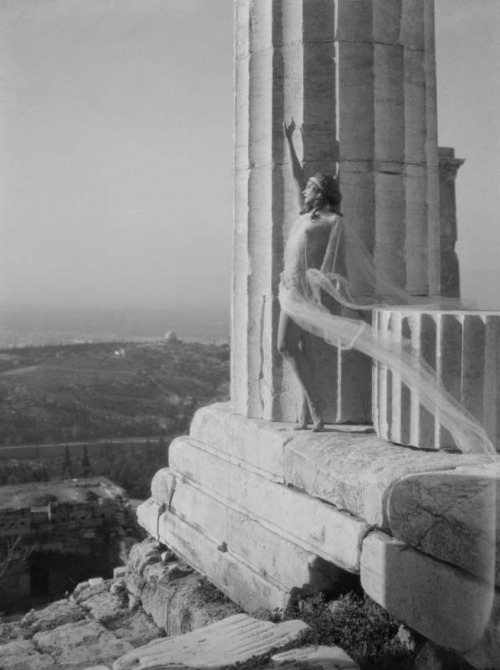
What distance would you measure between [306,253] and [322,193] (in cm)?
54

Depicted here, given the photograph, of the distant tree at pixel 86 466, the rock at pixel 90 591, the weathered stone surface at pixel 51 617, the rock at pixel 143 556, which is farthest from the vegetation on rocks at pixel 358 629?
the distant tree at pixel 86 466

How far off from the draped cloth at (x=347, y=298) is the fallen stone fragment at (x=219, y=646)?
78.5 inches

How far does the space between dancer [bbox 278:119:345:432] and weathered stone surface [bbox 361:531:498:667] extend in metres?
1.91

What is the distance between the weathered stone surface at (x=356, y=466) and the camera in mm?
6004

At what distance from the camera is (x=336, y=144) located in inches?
315

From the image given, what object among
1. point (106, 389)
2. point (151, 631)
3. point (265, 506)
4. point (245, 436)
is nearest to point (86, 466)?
point (106, 389)

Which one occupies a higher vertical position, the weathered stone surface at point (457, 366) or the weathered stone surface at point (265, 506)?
the weathered stone surface at point (457, 366)

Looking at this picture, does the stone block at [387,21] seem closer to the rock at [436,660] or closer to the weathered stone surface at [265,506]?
the weathered stone surface at [265,506]

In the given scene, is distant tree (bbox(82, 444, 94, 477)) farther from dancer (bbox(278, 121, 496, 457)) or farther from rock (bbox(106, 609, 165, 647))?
dancer (bbox(278, 121, 496, 457))

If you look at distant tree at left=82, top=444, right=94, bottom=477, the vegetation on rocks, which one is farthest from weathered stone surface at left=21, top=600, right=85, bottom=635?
Result: distant tree at left=82, top=444, right=94, bottom=477

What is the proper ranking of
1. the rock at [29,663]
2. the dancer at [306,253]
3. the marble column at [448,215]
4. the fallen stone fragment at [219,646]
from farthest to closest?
the marble column at [448,215] → the dancer at [306,253] → the rock at [29,663] → the fallen stone fragment at [219,646]

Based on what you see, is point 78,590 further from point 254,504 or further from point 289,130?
point 289,130

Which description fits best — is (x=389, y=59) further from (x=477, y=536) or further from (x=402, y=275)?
(x=477, y=536)

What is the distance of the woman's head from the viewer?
24.8 ft
